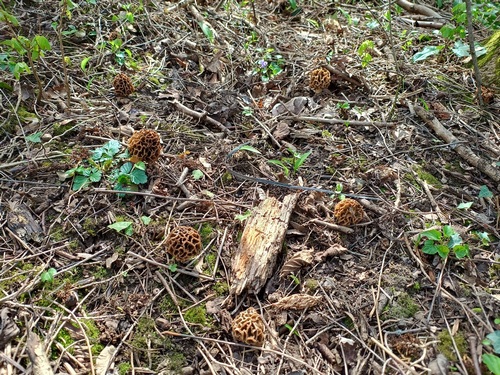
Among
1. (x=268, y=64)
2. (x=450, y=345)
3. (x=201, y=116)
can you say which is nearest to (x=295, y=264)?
(x=450, y=345)

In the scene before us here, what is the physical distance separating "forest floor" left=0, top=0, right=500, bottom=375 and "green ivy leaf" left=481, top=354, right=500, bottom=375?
14 cm

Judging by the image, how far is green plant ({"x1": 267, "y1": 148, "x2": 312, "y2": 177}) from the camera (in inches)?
129

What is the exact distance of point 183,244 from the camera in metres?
2.60

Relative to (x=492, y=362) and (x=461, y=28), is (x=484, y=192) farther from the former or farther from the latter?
(x=461, y=28)

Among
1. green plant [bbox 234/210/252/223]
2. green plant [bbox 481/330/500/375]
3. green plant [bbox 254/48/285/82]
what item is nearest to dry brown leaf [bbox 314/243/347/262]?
green plant [bbox 234/210/252/223]

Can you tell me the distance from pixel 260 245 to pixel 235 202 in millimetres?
488

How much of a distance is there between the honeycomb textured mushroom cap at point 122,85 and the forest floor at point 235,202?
8cm

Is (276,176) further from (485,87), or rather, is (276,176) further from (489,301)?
(485,87)

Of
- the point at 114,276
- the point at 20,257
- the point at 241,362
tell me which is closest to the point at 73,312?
the point at 114,276

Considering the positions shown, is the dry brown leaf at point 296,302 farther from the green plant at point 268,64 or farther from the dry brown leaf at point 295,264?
the green plant at point 268,64

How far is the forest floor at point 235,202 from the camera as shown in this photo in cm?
231

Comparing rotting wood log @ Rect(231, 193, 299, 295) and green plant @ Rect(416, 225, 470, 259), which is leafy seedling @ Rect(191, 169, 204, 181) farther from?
green plant @ Rect(416, 225, 470, 259)

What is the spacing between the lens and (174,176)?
316cm

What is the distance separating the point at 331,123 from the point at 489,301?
1988 millimetres
